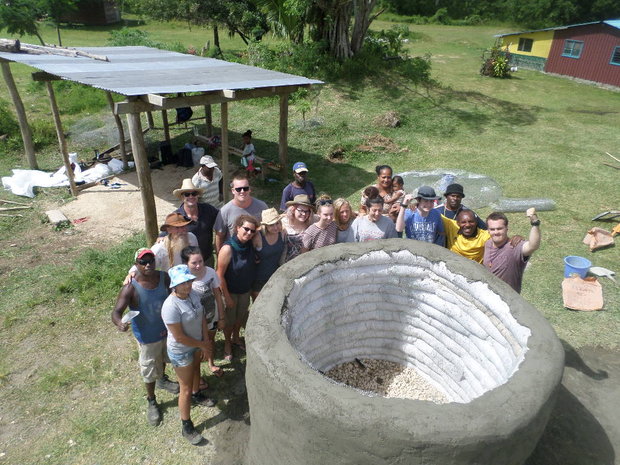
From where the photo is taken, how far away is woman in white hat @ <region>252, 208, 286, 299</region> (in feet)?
14.2

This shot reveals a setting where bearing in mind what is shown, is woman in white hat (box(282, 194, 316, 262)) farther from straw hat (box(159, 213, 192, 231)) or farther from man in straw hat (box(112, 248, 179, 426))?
man in straw hat (box(112, 248, 179, 426))

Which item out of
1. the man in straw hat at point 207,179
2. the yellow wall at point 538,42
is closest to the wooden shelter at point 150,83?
the man in straw hat at point 207,179

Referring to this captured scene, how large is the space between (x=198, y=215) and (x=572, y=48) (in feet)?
76.2

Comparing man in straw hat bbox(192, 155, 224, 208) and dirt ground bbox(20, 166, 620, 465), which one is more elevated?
man in straw hat bbox(192, 155, 224, 208)

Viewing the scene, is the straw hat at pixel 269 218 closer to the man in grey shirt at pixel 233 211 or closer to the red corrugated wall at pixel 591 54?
the man in grey shirt at pixel 233 211

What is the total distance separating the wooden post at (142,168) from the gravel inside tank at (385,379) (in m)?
4.20

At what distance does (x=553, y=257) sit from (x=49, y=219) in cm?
884

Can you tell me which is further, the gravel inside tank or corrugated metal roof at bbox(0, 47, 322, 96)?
corrugated metal roof at bbox(0, 47, 322, 96)

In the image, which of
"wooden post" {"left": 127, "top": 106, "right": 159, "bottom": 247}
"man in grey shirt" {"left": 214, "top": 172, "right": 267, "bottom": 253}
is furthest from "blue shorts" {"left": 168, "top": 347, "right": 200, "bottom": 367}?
"wooden post" {"left": 127, "top": 106, "right": 159, "bottom": 247}

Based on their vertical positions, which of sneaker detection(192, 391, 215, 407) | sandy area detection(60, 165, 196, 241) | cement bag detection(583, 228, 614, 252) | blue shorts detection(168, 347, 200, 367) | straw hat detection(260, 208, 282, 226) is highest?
straw hat detection(260, 208, 282, 226)

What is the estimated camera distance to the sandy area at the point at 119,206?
8.07 m

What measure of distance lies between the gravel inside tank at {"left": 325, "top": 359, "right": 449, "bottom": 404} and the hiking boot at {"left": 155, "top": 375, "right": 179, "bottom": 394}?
1580 millimetres

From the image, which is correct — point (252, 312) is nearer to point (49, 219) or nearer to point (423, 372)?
point (423, 372)

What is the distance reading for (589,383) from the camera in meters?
4.75
